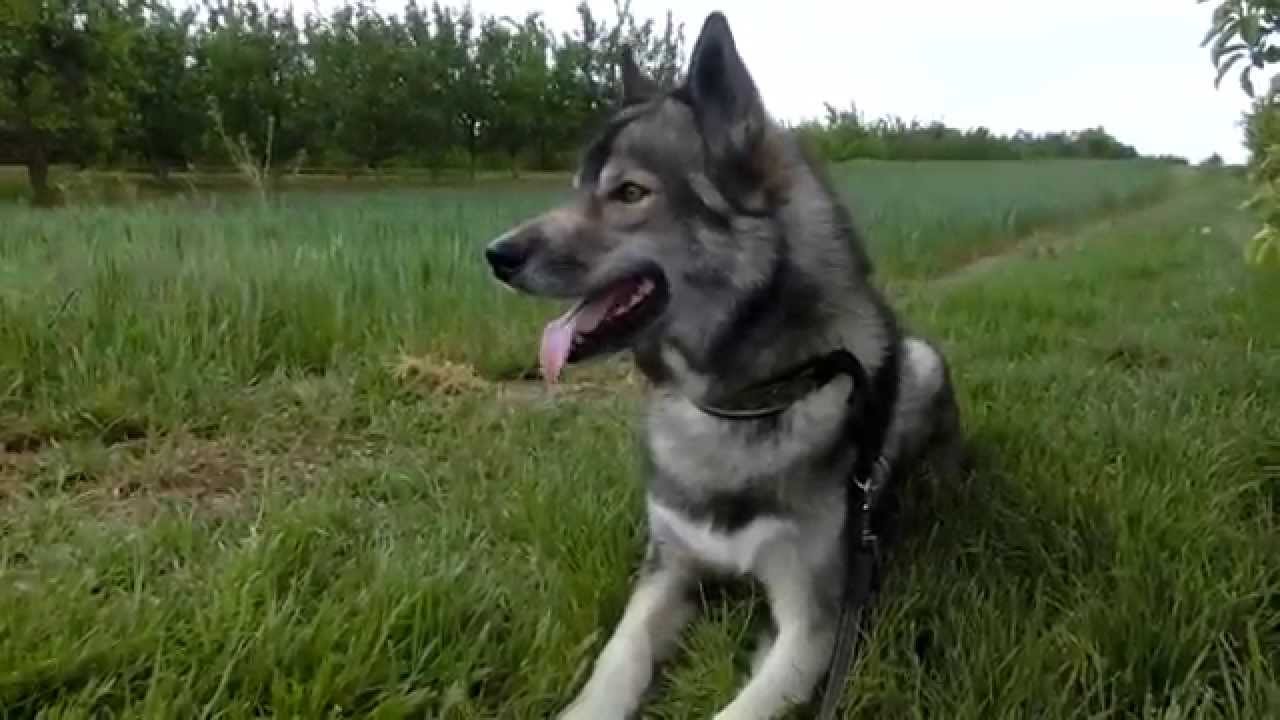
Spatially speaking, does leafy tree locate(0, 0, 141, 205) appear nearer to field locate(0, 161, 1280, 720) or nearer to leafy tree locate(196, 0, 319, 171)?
leafy tree locate(196, 0, 319, 171)

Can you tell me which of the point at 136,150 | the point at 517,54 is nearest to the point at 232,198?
the point at 136,150

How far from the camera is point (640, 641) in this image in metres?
1.74

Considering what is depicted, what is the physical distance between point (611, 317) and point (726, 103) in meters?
0.47

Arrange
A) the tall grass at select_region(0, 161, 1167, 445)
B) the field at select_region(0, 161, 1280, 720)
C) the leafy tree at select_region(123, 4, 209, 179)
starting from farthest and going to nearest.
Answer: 1. the leafy tree at select_region(123, 4, 209, 179)
2. the tall grass at select_region(0, 161, 1167, 445)
3. the field at select_region(0, 161, 1280, 720)

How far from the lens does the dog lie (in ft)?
6.14

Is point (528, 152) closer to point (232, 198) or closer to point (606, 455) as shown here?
point (232, 198)

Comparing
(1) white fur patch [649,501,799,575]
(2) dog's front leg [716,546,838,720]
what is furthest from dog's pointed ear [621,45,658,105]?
(2) dog's front leg [716,546,838,720]

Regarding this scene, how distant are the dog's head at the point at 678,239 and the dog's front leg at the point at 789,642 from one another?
0.46 m

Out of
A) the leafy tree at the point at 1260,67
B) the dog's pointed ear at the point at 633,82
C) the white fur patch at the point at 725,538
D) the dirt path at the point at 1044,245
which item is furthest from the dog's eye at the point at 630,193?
the dirt path at the point at 1044,245

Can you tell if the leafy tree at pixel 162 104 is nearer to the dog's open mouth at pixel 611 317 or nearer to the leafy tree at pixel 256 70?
the leafy tree at pixel 256 70

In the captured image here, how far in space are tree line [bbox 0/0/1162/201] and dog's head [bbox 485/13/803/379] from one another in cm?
1759

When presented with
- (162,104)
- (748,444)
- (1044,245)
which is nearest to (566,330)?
(748,444)

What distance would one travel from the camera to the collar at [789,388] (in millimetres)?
1963

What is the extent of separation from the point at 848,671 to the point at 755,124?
40.3 inches
